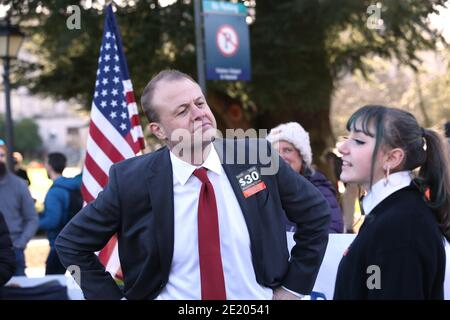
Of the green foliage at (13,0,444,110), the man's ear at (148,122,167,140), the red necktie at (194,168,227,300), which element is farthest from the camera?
the green foliage at (13,0,444,110)

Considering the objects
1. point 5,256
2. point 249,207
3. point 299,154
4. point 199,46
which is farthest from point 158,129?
point 199,46

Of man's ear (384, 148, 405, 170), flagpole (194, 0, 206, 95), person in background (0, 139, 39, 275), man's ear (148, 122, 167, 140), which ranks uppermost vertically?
flagpole (194, 0, 206, 95)

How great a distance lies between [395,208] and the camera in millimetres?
2764

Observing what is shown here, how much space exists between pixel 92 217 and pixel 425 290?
1444mm

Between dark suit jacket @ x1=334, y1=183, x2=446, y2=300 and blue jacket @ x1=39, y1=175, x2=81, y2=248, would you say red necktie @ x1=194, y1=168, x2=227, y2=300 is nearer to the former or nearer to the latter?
dark suit jacket @ x1=334, y1=183, x2=446, y2=300

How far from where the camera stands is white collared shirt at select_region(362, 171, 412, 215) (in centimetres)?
284

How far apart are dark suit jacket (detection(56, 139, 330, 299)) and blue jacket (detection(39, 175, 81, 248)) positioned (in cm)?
503

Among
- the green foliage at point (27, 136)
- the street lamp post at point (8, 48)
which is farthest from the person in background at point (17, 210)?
the green foliage at point (27, 136)

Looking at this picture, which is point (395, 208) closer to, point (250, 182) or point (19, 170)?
point (250, 182)

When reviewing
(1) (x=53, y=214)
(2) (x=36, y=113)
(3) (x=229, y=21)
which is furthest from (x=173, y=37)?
(2) (x=36, y=113)

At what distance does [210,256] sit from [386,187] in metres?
0.80

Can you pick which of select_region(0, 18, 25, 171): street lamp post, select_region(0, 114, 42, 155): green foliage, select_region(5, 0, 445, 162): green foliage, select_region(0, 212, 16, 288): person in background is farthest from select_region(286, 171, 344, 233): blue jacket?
select_region(0, 114, 42, 155): green foliage
